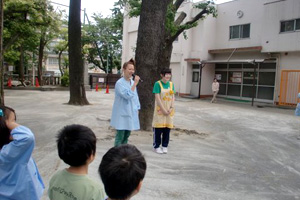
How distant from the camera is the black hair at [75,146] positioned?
78.9 inches

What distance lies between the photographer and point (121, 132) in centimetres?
515

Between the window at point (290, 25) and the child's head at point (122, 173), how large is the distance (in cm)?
1792

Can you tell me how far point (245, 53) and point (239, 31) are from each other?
168 cm

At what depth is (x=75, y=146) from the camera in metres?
2.01

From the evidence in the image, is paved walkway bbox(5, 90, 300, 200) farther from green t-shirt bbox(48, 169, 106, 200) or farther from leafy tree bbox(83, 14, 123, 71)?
leafy tree bbox(83, 14, 123, 71)

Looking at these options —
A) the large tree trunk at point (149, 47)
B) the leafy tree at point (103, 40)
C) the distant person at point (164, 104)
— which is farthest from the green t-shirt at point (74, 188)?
the leafy tree at point (103, 40)

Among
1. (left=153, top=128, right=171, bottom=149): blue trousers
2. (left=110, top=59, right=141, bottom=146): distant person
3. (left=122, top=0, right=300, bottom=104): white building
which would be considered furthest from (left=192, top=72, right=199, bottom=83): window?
(left=110, top=59, right=141, bottom=146): distant person

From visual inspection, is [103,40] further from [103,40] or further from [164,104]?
[164,104]

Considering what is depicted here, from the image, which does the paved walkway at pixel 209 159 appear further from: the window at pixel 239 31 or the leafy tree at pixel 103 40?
the leafy tree at pixel 103 40

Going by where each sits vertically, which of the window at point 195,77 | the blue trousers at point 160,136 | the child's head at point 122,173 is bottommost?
the blue trousers at point 160,136

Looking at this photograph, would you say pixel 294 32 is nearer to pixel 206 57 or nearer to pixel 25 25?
pixel 206 57

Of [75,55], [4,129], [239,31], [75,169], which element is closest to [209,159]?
[75,169]

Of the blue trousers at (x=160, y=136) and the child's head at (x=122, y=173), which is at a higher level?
the child's head at (x=122, y=173)

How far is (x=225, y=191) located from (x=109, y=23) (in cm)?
3047
